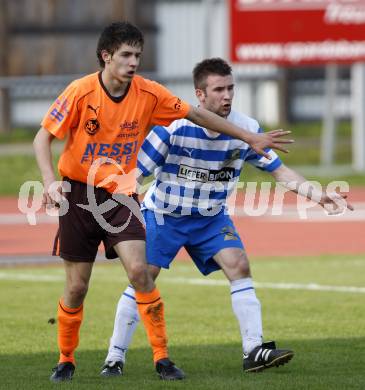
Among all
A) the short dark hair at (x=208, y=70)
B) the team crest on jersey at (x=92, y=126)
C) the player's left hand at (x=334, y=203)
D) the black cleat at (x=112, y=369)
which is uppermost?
the short dark hair at (x=208, y=70)

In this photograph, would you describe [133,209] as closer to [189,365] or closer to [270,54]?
[189,365]

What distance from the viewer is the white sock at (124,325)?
346 inches

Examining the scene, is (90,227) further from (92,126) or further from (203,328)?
(203,328)

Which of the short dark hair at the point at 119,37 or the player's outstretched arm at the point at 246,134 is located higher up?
the short dark hair at the point at 119,37

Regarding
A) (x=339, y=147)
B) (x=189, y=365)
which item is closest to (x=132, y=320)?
(x=189, y=365)

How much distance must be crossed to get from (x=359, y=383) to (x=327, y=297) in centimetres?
446

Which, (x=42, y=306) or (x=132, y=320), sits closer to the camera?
(x=132, y=320)

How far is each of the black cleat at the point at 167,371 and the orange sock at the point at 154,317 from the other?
40 mm

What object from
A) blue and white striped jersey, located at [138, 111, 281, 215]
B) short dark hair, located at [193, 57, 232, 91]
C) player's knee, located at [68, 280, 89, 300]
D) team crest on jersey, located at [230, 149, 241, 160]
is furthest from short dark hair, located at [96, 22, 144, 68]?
player's knee, located at [68, 280, 89, 300]

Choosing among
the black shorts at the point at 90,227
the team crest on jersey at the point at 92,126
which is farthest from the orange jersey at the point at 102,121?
the black shorts at the point at 90,227

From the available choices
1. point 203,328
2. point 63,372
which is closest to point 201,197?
point 63,372

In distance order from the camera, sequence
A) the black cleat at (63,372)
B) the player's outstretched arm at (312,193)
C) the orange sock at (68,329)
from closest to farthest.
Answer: the black cleat at (63,372), the orange sock at (68,329), the player's outstretched arm at (312,193)

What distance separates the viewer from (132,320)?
888 cm

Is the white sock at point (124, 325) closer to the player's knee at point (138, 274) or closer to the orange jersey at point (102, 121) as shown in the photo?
the player's knee at point (138, 274)
